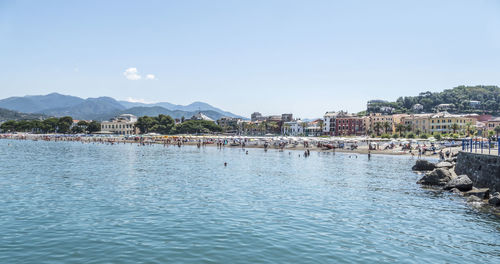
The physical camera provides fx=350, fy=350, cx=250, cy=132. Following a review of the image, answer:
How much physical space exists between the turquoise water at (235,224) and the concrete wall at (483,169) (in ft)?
11.1

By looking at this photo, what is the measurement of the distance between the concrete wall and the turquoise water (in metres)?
3.39

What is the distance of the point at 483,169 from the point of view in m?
27.9

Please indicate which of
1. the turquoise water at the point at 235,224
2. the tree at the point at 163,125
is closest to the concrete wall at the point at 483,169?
the turquoise water at the point at 235,224

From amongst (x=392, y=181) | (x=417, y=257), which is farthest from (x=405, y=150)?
(x=417, y=257)

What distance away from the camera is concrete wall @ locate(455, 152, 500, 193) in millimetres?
25281

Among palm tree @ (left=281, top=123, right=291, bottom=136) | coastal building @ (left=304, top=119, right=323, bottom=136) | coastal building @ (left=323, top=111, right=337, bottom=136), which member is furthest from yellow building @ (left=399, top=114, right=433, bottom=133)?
palm tree @ (left=281, top=123, right=291, bottom=136)

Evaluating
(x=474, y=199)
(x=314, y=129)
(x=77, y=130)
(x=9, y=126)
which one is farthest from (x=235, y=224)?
(x=9, y=126)

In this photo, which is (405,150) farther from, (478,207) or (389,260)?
(389,260)

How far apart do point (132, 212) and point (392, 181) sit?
2478cm

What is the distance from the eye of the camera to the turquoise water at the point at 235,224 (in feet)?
41.0

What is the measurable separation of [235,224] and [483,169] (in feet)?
73.5

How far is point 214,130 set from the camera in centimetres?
17850

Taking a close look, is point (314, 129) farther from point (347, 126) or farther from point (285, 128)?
point (347, 126)

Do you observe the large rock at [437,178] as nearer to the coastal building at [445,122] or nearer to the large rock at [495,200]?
the large rock at [495,200]
